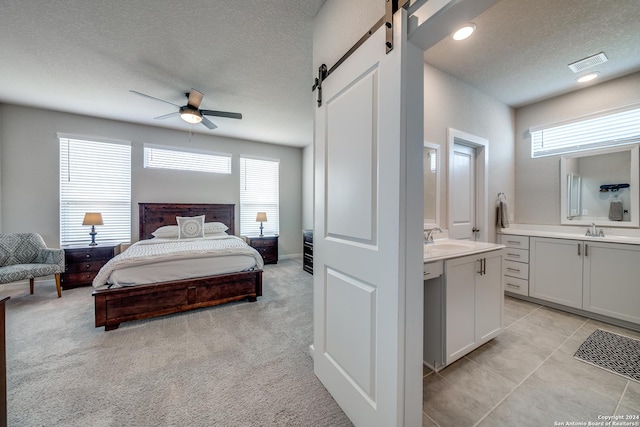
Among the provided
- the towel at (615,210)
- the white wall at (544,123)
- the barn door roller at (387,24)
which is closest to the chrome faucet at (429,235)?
the barn door roller at (387,24)

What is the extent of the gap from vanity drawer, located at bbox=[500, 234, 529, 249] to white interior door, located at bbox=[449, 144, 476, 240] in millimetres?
A: 601

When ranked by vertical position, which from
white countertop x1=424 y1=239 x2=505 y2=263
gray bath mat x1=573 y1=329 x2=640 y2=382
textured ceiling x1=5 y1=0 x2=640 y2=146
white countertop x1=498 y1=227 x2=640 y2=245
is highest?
textured ceiling x1=5 y1=0 x2=640 y2=146

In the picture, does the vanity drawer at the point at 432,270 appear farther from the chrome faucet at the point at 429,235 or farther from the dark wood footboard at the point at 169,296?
the dark wood footboard at the point at 169,296

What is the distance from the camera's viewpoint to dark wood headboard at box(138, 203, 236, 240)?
171 inches

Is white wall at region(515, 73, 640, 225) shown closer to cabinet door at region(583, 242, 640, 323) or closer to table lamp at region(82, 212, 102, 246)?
cabinet door at region(583, 242, 640, 323)

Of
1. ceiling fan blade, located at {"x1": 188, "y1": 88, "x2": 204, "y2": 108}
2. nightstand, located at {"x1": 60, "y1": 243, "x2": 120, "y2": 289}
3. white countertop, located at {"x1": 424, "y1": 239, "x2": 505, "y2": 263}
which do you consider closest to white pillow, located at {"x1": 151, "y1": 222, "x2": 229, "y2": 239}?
nightstand, located at {"x1": 60, "y1": 243, "x2": 120, "y2": 289}

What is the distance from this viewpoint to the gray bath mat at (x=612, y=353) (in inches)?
70.6

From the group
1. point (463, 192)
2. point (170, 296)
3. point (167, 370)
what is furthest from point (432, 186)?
point (170, 296)

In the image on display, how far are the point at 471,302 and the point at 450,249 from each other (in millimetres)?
464

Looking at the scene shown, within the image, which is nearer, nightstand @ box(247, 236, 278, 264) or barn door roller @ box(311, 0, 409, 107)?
barn door roller @ box(311, 0, 409, 107)

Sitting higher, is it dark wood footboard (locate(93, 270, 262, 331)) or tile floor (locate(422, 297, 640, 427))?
dark wood footboard (locate(93, 270, 262, 331))

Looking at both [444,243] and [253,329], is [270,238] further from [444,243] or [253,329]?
→ [444,243]

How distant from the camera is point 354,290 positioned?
1305 millimetres

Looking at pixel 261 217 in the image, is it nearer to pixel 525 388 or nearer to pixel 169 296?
pixel 169 296
